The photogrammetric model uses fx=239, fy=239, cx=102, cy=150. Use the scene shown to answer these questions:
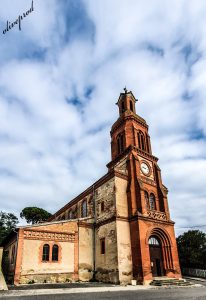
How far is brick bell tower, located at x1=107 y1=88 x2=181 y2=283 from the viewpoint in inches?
848

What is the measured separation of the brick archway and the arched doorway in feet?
0.93

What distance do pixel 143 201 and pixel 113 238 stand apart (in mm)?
4547

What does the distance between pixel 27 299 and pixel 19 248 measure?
32.7 feet

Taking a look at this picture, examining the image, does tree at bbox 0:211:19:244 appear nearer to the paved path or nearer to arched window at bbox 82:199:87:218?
arched window at bbox 82:199:87:218

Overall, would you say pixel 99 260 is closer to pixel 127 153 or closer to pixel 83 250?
pixel 83 250

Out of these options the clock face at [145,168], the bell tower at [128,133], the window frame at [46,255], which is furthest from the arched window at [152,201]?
the window frame at [46,255]

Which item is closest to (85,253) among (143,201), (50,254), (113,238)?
(50,254)

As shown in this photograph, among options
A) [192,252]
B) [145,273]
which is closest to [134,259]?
[145,273]

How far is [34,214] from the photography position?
55375mm

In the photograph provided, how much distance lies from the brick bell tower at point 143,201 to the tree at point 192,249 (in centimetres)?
1394

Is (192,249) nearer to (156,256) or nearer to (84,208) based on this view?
(156,256)

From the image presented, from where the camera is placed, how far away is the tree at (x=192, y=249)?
116 ft

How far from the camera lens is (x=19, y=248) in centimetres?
2089

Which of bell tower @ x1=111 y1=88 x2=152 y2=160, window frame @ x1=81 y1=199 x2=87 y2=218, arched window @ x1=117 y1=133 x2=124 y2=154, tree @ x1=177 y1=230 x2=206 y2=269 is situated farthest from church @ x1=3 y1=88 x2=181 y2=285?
tree @ x1=177 y1=230 x2=206 y2=269
